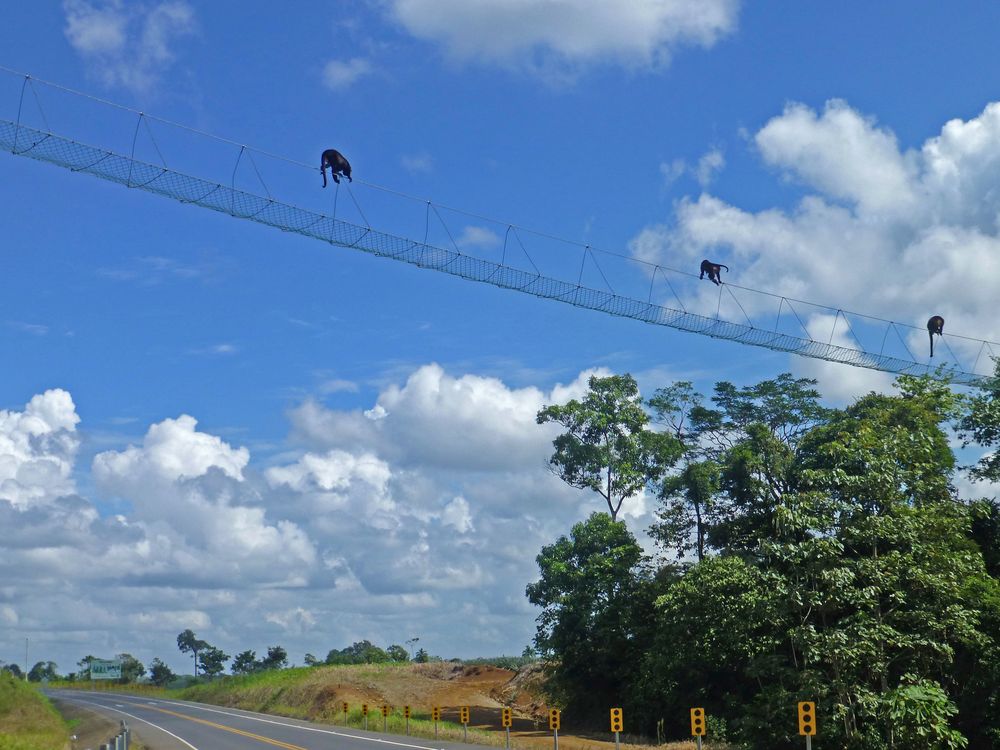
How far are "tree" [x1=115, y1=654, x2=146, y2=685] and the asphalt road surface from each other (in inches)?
3339

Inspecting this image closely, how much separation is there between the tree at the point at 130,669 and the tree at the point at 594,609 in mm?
109838

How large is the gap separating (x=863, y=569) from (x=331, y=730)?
28.0m

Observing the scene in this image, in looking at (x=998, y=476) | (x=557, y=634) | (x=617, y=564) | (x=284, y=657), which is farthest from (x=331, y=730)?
(x=284, y=657)

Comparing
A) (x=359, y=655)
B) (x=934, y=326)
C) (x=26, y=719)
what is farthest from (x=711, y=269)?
(x=359, y=655)

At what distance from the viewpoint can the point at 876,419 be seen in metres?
38.3

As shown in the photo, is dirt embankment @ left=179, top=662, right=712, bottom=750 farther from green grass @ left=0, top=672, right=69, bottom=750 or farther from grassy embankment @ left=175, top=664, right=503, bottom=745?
green grass @ left=0, top=672, right=69, bottom=750

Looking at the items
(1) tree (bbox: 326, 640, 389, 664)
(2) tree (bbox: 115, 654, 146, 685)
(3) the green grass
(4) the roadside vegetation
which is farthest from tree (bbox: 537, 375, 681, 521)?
(2) tree (bbox: 115, 654, 146, 685)

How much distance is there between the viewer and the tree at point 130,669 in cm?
14925

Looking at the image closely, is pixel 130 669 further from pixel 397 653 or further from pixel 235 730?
pixel 235 730

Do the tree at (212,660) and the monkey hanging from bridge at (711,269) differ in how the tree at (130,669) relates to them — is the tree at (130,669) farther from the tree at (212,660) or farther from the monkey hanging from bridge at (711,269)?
the monkey hanging from bridge at (711,269)

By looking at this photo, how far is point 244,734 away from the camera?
1848 inches

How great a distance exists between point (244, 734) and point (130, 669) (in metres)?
118

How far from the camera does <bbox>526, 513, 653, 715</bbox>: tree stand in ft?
169

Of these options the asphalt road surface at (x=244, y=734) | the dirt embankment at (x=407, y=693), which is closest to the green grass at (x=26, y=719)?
the asphalt road surface at (x=244, y=734)
